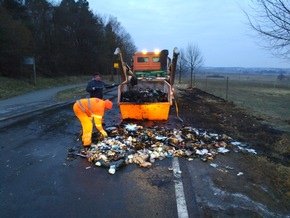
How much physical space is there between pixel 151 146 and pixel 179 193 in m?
3.16

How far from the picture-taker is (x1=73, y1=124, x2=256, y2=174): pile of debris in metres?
8.13

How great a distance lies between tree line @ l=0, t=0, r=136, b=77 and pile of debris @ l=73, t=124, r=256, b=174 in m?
20.8

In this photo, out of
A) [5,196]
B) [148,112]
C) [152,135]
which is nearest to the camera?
[5,196]

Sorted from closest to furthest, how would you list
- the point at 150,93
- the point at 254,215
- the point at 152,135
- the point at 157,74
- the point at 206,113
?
the point at 254,215 < the point at 152,135 < the point at 150,93 < the point at 206,113 < the point at 157,74

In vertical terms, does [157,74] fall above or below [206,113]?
above

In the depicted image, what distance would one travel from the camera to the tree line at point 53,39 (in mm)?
35312

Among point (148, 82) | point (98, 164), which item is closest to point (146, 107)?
point (148, 82)

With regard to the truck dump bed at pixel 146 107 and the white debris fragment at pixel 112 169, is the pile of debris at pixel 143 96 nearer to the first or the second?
the truck dump bed at pixel 146 107

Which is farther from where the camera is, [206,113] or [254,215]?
[206,113]

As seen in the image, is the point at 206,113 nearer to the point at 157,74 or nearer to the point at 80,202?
the point at 157,74

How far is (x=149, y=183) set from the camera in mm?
6699

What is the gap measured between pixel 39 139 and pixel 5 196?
4.62m

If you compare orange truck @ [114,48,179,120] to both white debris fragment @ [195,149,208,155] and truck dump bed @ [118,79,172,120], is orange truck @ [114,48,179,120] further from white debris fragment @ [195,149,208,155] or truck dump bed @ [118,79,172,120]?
white debris fragment @ [195,149,208,155]

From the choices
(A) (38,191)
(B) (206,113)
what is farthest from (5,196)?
(B) (206,113)
